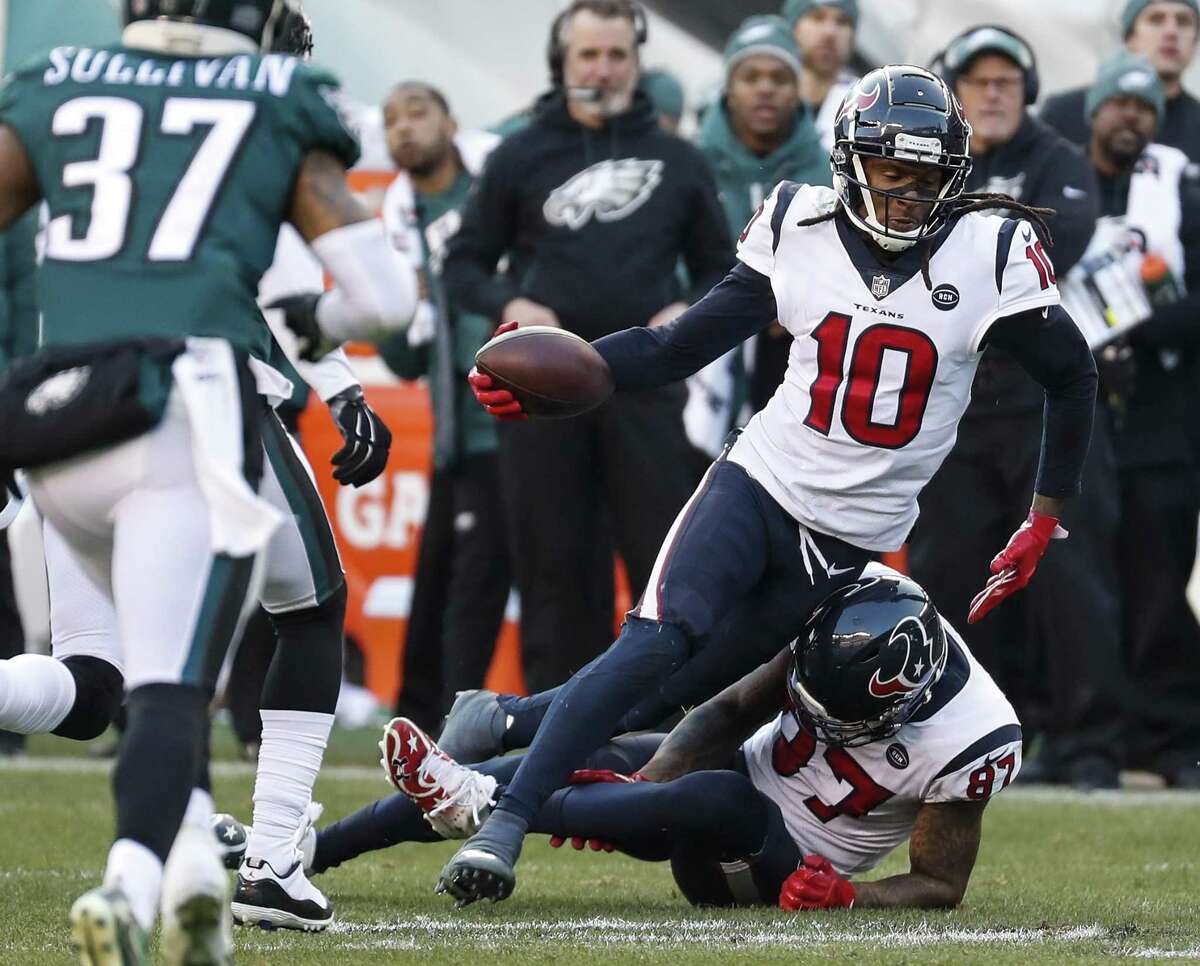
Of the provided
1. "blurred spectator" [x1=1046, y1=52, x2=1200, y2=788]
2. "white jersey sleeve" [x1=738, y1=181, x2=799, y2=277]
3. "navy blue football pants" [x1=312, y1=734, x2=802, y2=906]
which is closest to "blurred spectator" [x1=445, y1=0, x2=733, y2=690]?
"blurred spectator" [x1=1046, y1=52, x2=1200, y2=788]

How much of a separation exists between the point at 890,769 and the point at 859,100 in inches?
A: 53.7

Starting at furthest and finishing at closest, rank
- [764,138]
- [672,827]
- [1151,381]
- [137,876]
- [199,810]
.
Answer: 1. [1151,381]
2. [764,138]
3. [672,827]
4. [199,810]
5. [137,876]

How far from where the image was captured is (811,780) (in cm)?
476

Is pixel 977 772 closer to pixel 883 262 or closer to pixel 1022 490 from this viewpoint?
pixel 883 262

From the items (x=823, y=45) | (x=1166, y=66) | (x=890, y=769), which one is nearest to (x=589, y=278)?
(x=823, y=45)

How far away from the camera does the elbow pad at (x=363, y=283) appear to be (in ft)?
11.9

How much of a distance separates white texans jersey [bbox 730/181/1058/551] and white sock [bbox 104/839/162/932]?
1.86 metres

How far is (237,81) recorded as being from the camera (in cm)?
360

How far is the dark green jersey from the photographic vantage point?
139 inches

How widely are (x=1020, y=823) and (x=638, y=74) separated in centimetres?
253

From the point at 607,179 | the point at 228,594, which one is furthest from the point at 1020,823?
the point at 228,594

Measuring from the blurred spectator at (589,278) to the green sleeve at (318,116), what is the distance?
308cm

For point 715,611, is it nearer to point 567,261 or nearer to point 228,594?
point 228,594

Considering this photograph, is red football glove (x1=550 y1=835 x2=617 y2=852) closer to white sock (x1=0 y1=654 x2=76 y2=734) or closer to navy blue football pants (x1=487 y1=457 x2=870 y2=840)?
navy blue football pants (x1=487 y1=457 x2=870 y2=840)
